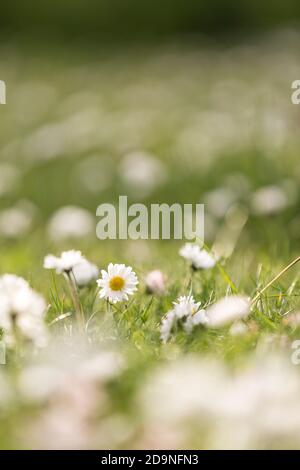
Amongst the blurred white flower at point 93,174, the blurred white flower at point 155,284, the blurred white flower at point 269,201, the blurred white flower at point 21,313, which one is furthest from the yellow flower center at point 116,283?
the blurred white flower at point 93,174

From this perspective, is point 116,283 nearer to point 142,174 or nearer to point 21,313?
point 21,313

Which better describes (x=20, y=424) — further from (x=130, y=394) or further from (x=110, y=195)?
(x=110, y=195)

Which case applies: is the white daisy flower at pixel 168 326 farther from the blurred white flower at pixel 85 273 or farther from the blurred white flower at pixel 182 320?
the blurred white flower at pixel 85 273

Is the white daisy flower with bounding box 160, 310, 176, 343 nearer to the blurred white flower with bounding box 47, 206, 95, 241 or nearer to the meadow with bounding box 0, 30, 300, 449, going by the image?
the meadow with bounding box 0, 30, 300, 449

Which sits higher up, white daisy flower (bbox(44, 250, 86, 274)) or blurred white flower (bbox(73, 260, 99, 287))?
blurred white flower (bbox(73, 260, 99, 287))

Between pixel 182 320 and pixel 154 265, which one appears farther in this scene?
pixel 154 265

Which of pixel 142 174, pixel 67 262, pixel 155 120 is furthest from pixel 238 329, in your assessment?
pixel 155 120

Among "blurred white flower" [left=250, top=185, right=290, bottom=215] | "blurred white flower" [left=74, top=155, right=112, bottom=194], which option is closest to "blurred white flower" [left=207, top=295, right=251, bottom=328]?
"blurred white flower" [left=250, top=185, right=290, bottom=215]
